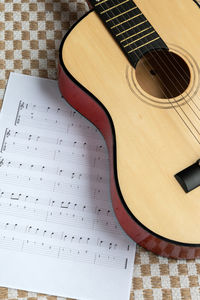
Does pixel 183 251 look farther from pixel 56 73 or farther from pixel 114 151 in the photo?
pixel 56 73

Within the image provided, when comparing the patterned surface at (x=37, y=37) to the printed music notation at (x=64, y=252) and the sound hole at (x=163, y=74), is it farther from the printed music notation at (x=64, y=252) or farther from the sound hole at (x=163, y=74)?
the sound hole at (x=163, y=74)

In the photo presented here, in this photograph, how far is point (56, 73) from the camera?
34.6 inches

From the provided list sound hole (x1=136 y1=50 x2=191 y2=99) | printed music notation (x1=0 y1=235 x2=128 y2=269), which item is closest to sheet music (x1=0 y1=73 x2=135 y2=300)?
printed music notation (x1=0 y1=235 x2=128 y2=269)

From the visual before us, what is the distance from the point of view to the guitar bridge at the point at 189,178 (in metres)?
0.68

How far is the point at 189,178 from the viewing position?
682 mm

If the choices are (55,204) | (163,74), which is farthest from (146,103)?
(55,204)

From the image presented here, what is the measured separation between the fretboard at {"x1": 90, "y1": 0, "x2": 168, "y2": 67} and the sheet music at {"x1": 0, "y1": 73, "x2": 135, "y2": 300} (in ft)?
0.53

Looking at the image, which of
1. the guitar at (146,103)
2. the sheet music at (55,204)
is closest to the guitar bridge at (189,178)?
the guitar at (146,103)

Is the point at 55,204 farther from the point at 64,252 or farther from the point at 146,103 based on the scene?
the point at 146,103

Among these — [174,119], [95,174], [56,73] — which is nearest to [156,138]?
[174,119]

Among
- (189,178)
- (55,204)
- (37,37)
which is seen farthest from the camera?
(37,37)

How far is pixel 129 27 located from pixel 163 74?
0.10 m

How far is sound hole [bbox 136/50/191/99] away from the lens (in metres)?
0.78

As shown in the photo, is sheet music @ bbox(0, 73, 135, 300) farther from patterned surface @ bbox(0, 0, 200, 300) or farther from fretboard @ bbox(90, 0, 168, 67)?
fretboard @ bbox(90, 0, 168, 67)
